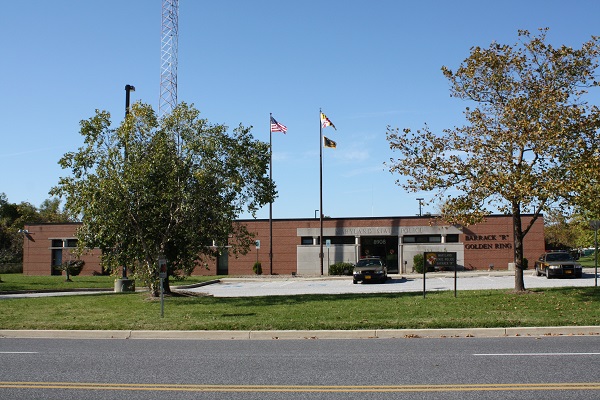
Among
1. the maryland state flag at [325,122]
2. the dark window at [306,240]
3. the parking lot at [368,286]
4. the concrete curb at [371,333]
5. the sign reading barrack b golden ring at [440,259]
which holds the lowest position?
the parking lot at [368,286]

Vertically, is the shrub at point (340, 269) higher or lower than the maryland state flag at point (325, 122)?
lower

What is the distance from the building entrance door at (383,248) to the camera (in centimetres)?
4734

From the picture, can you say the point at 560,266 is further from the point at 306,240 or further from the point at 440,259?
the point at 306,240

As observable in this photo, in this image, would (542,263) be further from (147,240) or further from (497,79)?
(147,240)

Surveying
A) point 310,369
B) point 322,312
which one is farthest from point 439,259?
point 310,369

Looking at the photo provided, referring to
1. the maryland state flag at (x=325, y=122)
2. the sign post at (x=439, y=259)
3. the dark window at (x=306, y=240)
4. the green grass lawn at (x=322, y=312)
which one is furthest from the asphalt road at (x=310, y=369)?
the dark window at (x=306, y=240)

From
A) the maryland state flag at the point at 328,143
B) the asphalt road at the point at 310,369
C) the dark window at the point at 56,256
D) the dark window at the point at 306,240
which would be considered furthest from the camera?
the dark window at the point at 56,256

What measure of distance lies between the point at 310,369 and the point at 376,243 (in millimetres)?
39219

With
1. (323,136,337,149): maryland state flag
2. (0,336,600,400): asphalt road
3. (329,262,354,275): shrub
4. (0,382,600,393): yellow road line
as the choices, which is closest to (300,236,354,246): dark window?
(329,262,354,275): shrub

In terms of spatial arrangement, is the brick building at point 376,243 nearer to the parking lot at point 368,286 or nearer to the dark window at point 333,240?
the dark window at point 333,240

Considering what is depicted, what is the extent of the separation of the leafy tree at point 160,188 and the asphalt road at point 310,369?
29.2 ft

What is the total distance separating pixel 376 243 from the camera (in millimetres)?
47781

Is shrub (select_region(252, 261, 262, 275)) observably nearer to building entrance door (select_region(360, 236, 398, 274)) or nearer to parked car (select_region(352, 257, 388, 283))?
building entrance door (select_region(360, 236, 398, 274))

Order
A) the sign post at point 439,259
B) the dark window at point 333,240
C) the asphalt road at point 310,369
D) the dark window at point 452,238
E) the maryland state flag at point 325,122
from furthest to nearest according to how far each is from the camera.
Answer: the dark window at point 333,240, the dark window at point 452,238, the maryland state flag at point 325,122, the sign post at point 439,259, the asphalt road at point 310,369
